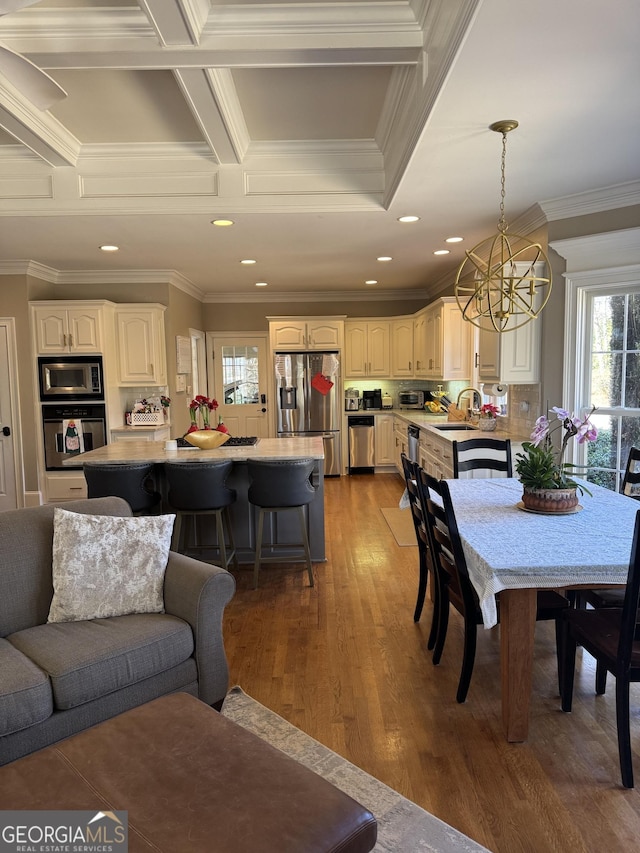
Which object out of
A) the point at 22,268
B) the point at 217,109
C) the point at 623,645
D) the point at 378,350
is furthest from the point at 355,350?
the point at 623,645

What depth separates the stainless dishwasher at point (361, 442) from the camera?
24.9 ft

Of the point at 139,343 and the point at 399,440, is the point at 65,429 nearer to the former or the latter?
the point at 139,343

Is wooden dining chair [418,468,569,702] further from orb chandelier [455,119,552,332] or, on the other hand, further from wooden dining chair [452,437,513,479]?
wooden dining chair [452,437,513,479]

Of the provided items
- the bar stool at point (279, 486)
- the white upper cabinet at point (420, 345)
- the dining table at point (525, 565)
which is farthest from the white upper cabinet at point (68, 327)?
the dining table at point (525, 565)

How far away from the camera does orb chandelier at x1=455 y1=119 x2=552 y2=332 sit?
2588 millimetres

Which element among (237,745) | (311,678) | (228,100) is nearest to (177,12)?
(228,100)

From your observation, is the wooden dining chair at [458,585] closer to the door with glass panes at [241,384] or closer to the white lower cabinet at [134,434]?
the white lower cabinet at [134,434]

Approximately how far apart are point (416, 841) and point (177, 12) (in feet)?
9.79

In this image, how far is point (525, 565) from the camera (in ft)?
6.28

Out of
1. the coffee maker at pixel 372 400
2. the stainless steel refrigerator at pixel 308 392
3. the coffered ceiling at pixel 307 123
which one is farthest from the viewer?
the coffee maker at pixel 372 400

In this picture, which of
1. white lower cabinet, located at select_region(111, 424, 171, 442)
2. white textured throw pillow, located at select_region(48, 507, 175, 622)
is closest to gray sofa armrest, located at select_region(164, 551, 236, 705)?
white textured throw pillow, located at select_region(48, 507, 175, 622)

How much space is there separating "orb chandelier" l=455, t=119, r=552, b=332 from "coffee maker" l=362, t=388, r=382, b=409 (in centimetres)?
226

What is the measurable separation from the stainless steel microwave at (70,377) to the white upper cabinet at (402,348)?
4.02m

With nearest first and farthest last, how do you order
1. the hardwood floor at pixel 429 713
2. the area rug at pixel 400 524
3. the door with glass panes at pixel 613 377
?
the hardwood floor at pixel 429 713
the door with glass panes at pixel 613 377
the area rug at pixel 400 524
